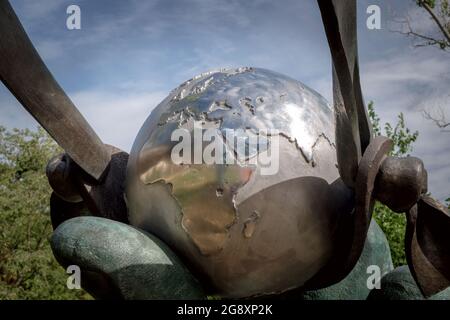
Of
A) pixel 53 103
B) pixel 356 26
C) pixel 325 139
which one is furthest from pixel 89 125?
pixel 356 26

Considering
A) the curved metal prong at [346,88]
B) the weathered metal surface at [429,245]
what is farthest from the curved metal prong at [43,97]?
the weathered metal surface at [429,245]

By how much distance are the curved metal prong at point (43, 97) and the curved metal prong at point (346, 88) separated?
4.50 feet

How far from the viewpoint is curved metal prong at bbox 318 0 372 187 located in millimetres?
2605

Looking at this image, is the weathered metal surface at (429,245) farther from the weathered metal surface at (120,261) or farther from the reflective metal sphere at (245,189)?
the weathered metal surface at (120,261)

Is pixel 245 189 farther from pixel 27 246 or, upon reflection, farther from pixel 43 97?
pixel 27 246

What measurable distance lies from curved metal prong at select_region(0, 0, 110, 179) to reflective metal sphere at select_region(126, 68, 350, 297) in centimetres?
41

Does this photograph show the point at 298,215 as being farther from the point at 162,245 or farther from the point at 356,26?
the point at 356,26

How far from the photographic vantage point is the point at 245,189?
292cm

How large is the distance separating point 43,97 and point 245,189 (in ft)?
4.09

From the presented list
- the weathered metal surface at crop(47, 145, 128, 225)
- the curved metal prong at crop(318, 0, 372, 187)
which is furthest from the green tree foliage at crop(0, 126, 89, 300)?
the curved metal prong at crop(318, 0, 372, 187)

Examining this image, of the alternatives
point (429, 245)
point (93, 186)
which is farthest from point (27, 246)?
point (429, 245)

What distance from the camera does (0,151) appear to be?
1330 centimetres

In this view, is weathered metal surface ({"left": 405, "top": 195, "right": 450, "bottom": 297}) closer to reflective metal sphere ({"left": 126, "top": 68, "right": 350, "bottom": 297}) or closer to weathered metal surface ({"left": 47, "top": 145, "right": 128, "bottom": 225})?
reflective metal sphere ({"left": 126, "top": 68, "right": 350, "bottom": 297})
